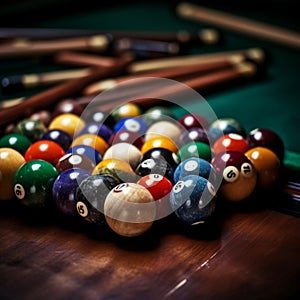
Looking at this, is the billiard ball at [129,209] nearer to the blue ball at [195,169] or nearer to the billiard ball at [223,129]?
the blue ball at [195,169]

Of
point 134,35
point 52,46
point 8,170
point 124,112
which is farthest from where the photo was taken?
point 134,35

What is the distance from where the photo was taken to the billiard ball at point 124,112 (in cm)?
289

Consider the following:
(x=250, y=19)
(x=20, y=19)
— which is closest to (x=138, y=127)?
(x=250, y=19)

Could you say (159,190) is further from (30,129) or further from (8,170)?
(30,129)

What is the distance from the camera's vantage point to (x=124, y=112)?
290 centimetres

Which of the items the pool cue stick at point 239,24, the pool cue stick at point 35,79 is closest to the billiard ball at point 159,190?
the pool cue stick at point 35,79

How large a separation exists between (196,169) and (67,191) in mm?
501

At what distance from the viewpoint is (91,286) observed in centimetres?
178

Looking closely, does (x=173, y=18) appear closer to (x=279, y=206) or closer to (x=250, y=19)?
(x=250, y=19)

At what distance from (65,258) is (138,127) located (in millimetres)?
850

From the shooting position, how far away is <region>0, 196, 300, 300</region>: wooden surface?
176 centimetres

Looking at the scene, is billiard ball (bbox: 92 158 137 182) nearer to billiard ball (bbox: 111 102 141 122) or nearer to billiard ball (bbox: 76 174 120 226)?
billiard ball (bbox: 76 174 120 226)

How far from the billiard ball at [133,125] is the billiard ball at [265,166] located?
0.54 m

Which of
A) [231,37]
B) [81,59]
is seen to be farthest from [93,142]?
[231,37]
